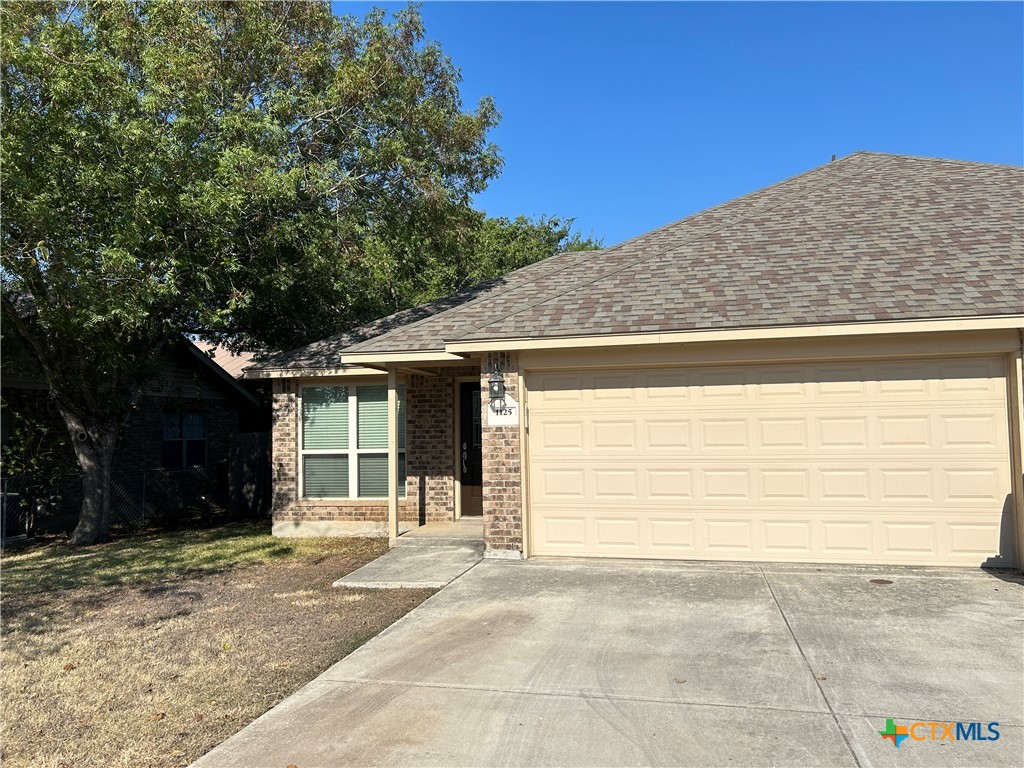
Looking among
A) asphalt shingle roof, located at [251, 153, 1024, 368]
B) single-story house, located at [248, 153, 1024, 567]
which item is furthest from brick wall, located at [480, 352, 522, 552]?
asphalt shingle roof, located at [251, 153, 1024, 368]

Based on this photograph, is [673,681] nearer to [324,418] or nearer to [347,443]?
[347,443]

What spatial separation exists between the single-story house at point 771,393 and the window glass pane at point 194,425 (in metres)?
9.26

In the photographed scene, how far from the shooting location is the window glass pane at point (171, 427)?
54.9ft

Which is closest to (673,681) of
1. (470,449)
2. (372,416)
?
(470,449)

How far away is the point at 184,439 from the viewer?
56.7 feet

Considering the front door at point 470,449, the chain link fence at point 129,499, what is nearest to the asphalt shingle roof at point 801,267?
the front door at point 470,449

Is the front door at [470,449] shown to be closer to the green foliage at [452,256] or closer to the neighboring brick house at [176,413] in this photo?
the green foliage at [452,256]

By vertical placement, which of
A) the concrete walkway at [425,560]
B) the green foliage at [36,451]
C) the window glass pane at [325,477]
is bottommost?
the concrete walkway at [425,560]

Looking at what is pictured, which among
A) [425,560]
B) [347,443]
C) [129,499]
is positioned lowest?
[425,560]

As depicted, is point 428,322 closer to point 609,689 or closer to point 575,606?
point 575,606

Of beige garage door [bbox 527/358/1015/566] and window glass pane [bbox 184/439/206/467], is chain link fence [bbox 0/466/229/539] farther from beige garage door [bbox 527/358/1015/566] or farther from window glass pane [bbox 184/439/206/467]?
beige garage door [bbox 527/358/1015/566]

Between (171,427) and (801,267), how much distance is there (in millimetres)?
14687

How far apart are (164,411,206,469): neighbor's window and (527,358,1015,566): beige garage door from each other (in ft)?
38.6

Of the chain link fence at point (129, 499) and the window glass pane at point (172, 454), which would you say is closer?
the chain link fence at point (129, 499)
